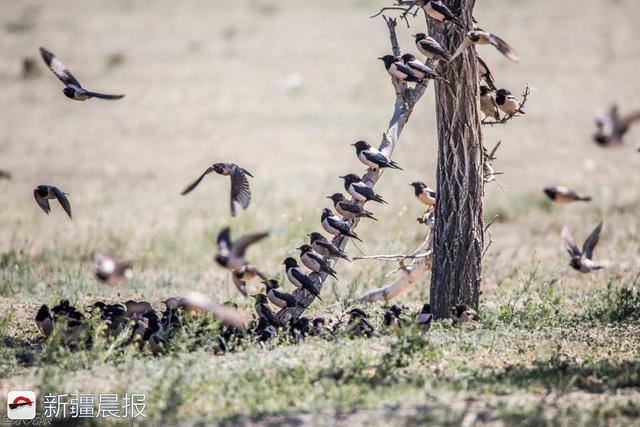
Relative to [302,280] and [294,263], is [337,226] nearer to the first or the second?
[294,263]

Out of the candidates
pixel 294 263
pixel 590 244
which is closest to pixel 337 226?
pixel 294 263

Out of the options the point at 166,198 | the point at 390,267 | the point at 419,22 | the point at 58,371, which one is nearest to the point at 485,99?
the point at 390,267

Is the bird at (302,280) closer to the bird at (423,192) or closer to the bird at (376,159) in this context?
the bird at (376,159)

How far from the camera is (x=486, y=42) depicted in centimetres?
754

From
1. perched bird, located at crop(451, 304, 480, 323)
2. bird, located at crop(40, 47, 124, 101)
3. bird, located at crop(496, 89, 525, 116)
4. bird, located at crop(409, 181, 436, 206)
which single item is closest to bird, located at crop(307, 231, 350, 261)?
perched bird, located at crop(451, 304, 480, 323)

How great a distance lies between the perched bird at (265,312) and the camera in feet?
26.8

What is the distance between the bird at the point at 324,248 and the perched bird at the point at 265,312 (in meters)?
0.67

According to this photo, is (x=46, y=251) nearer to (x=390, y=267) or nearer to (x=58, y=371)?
(x=390, y=267)

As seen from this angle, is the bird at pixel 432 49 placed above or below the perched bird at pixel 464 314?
above

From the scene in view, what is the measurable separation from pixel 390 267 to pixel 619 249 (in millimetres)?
2948

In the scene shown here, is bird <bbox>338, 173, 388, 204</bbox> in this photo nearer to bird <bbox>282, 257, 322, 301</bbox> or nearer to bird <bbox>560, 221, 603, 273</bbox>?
bird <bbox>282, 257, 322, 301</bbox>

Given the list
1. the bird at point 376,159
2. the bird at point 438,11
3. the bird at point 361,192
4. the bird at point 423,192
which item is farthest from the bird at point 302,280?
the bird at point 438,11

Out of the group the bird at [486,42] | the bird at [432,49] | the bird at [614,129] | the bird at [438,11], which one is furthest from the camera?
the bird at [432,49]

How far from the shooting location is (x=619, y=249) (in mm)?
11945
